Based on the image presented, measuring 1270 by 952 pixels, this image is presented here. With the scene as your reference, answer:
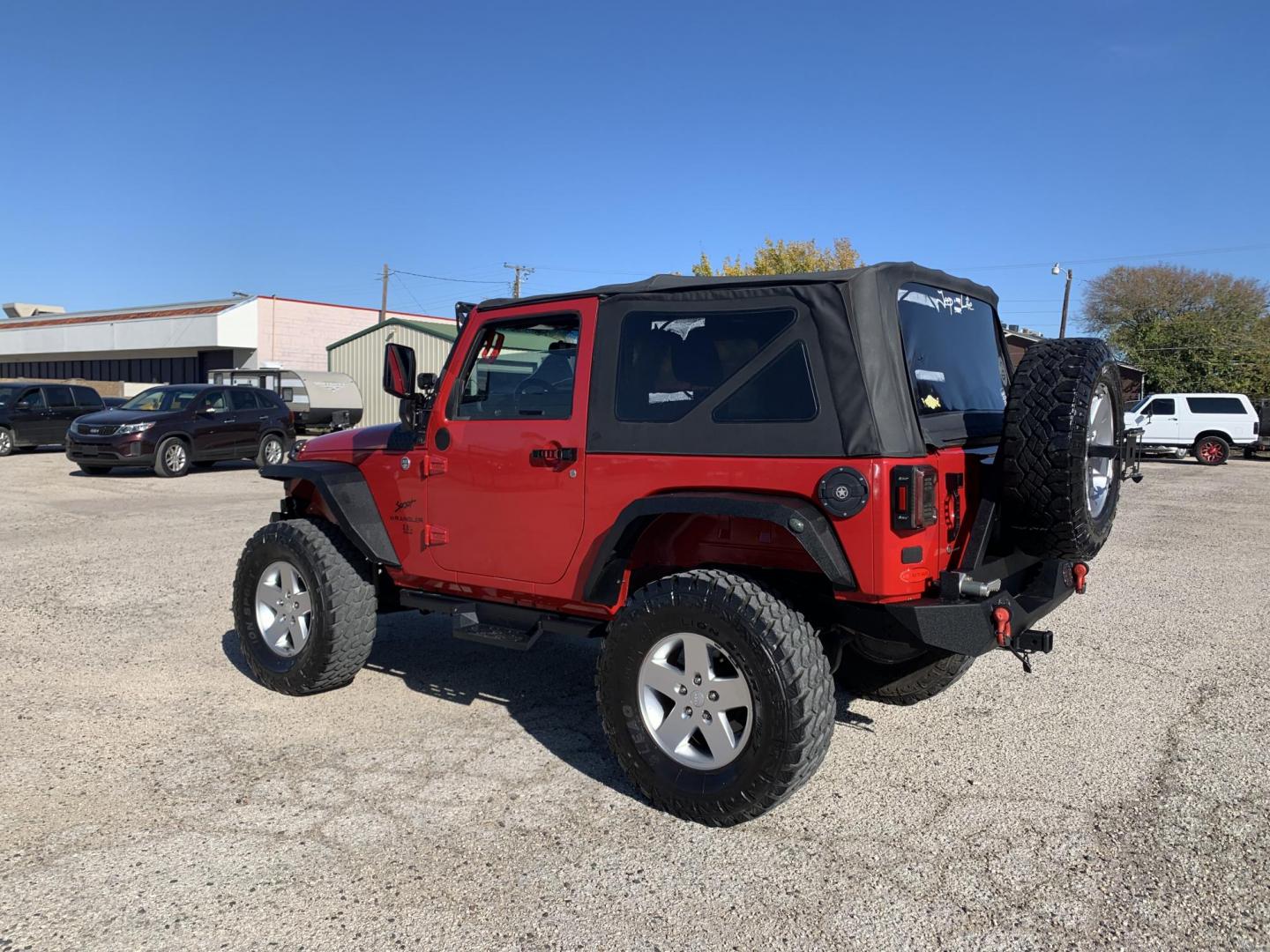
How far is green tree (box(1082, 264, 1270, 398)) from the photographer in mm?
40844

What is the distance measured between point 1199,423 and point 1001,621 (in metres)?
25.0

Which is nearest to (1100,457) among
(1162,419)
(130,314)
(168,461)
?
(168,461)

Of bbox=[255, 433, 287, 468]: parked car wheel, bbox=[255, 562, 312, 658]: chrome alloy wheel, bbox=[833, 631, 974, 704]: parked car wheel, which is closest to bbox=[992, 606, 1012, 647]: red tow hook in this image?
bbox=[833, 631, 974, 704]: parked car wheel

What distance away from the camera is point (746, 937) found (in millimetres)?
2875

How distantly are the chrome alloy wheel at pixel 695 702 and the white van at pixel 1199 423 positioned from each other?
24.2 meters

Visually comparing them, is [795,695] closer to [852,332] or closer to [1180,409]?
[852,332]

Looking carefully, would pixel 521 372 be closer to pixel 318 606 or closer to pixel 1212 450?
pixel 318 606

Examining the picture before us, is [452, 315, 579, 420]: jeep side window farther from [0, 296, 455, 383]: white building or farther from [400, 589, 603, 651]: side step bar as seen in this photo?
[0, 296, 455, 383]: white building

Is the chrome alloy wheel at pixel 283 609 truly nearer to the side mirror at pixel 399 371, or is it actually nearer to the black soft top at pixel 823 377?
the side mirror at pixel 399 371

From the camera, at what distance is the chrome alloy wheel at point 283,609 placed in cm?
502

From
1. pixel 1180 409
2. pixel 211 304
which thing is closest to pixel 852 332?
pixel 1180 409

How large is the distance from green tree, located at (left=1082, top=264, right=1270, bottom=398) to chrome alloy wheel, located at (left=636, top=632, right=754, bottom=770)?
142 feet

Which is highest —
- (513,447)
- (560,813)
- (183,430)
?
(513,447)

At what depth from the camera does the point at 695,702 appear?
3641mm
